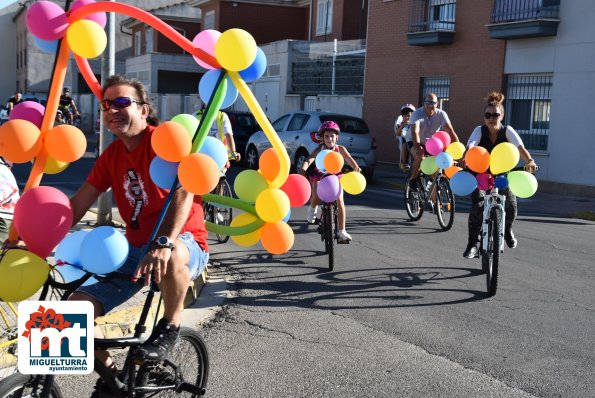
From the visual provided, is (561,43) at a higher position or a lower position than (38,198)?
higher

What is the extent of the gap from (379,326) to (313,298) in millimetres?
1047

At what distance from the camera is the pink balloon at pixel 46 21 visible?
3.98 metres

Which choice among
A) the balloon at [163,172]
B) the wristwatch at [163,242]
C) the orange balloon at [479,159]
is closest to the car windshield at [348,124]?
the orange balloon at [479,159]

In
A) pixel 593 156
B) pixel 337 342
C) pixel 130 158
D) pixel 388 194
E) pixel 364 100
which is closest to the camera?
pixel 130 158

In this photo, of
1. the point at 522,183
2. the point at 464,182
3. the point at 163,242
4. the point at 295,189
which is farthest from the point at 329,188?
the point at 163,242

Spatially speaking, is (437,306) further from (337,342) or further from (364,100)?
(364,100)

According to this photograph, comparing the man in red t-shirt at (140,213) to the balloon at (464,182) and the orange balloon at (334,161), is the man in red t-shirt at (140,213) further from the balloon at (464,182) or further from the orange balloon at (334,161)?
the balloon at (464,182)

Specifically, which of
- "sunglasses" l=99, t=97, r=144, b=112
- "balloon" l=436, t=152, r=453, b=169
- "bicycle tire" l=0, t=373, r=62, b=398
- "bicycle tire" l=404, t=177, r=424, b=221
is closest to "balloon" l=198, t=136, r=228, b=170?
"sunglasses" l=99, t=97, r=144, b=112

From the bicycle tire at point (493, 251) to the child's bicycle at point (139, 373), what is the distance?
150 inches

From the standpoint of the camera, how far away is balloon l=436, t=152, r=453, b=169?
9.60 metres

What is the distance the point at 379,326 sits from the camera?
628cm

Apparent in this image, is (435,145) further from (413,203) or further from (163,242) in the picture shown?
(163,242)

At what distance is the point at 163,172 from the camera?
3686 millimetres

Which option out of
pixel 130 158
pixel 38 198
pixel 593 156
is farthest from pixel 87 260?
pixel 593 156
